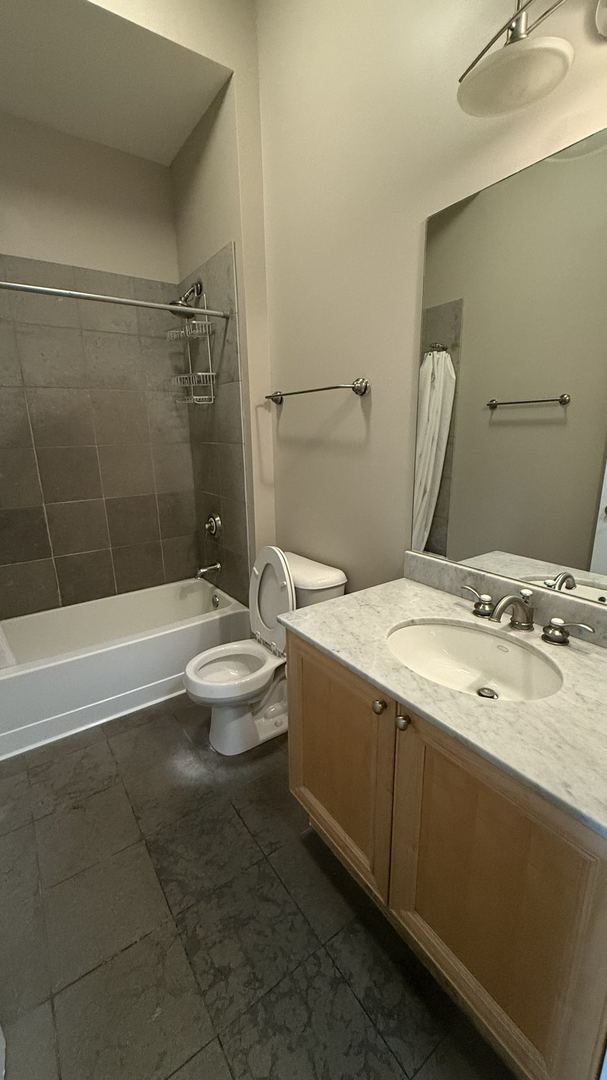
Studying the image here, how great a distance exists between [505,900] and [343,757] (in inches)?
17.9

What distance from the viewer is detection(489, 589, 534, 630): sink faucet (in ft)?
3.66

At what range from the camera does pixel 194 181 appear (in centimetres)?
224

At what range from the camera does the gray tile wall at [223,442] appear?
2139 mm

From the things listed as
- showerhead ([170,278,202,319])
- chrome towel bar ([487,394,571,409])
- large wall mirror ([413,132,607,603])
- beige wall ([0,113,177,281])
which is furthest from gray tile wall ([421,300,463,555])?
beige wall ([0,113,177,281])

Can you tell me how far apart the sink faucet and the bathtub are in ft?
5.22

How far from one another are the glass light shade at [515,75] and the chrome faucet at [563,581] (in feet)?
3.50

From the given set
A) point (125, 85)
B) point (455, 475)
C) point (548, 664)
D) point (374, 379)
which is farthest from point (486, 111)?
point (125, 85)

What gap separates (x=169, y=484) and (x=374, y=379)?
67.9 inches

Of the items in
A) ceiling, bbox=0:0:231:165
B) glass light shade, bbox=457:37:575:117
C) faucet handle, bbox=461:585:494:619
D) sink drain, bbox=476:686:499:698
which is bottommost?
sink drain, bbox=476:686:499:698

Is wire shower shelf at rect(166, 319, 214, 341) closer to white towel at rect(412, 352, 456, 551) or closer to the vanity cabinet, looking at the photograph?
white towel at rect(412, 352, 456, 551)

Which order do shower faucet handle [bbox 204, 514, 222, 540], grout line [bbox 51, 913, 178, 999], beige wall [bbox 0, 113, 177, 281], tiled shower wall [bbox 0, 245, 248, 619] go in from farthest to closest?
shower faucet handle [bbox 204, 514, 222, 540], tiled shower wall [bbox 0, 245, 248, 619], beige wall [bbox 0, 113, 177, 281], grout line [bbox 51, 913, 178, 999]

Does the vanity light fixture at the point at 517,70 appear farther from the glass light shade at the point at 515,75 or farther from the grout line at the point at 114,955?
the grout line at the point at 114,955

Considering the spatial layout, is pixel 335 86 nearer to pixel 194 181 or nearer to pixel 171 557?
pixel 194 181

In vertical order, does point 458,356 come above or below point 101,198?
below
